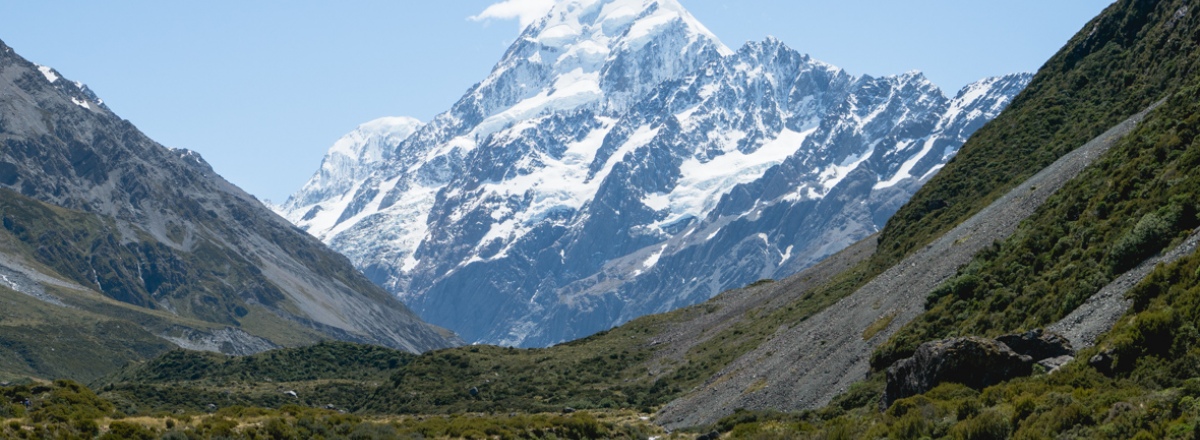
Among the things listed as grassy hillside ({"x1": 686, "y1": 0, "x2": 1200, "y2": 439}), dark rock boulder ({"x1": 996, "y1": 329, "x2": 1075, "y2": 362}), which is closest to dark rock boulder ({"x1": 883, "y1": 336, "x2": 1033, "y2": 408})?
dark rock boulder ({"x1": 996, "y1": 329, "x2": 1075, "y2": 362})

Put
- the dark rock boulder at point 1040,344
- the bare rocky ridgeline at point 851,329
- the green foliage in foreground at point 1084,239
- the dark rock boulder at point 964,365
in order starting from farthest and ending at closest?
1. the bare rocky ridgeline at point 851,329
2. the green foliage in foreground at point 1084,239
3. the dark rock boulder at point 964,365
4. the dark rock boulder at point 1040,344

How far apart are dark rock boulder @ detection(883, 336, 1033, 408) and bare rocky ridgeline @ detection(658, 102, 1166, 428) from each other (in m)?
13.9

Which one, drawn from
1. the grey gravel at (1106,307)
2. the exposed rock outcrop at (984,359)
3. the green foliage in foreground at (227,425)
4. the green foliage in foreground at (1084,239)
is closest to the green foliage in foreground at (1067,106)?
the green foliage in foreground at (1084,239)

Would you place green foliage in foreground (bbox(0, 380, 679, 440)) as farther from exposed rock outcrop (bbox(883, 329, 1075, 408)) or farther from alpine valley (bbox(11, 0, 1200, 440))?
exposed rock outcrop (bbox(883, 329, 1075, 408))

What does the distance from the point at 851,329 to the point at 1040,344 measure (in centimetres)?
2934

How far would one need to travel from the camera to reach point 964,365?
1738 inches

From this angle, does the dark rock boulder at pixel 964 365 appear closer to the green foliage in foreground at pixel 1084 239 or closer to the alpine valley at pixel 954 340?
the alpine valley at pixel 954 340

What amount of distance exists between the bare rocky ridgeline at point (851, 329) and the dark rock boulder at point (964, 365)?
1387cm

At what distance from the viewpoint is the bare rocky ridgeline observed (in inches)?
2552

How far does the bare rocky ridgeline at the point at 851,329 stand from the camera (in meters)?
64.8

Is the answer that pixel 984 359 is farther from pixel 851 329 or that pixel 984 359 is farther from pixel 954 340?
pixel 851 329

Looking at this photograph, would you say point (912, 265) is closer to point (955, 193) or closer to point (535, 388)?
point (955, 193)

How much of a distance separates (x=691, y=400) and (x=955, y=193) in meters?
43.7

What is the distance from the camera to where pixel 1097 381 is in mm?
37625
